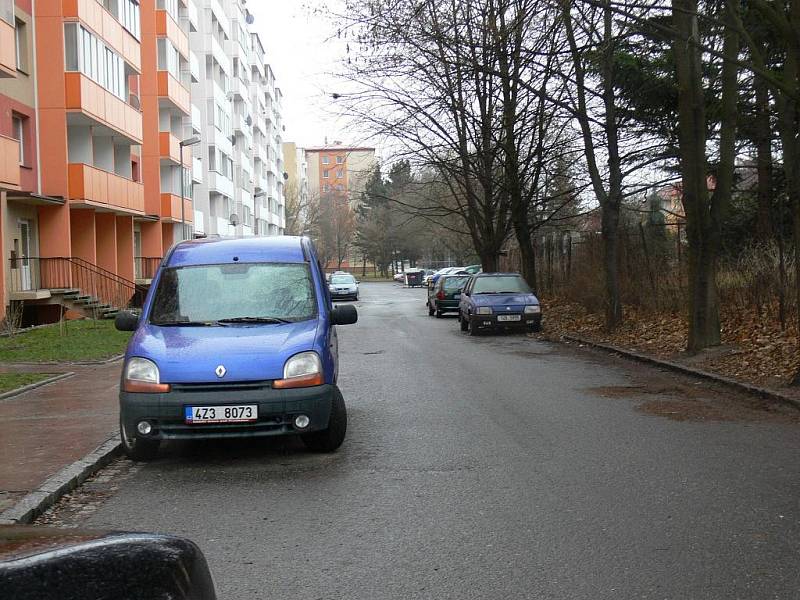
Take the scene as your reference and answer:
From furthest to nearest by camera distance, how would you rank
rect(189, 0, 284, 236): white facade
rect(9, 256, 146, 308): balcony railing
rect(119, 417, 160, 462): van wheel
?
rect(189, 0, 284, 236): white facade, rect(9, 256, 146, 308): balcony railing, rect(119, 417, 160, 462): van wheel

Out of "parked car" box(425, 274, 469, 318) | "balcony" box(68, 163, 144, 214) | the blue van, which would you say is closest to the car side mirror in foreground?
the blue van

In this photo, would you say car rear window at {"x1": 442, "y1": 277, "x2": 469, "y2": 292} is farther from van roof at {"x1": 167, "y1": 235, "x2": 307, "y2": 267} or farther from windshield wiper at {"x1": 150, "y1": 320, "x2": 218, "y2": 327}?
windshield wiper at {"x1": 150, "y1": 320, "x2": 218, "y2": 327}

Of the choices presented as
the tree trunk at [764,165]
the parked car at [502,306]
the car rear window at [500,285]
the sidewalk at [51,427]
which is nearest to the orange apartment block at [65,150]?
the sidewalk at [51,427]

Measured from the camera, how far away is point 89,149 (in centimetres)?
2997

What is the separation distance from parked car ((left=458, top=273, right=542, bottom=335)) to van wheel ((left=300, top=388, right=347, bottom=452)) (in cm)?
1538

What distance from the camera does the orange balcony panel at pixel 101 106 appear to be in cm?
2736

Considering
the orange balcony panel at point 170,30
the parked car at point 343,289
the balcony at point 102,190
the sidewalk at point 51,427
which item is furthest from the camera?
the parked car at point 343,289

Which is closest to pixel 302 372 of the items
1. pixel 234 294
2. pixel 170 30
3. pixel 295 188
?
pixel 234 294

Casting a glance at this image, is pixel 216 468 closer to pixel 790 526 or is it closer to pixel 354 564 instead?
pixel 354 564

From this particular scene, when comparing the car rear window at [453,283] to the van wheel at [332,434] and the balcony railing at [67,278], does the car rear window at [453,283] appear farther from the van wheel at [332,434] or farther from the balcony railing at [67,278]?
the van wheel at [332,434]

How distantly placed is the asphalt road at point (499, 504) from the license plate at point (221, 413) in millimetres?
461

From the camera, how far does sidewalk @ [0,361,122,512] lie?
7161 millimetres

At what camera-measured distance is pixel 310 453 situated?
8.10m

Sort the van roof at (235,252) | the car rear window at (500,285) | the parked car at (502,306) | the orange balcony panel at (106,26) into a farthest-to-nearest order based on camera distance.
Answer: the orange balcony panel at (106,26) → the car rear window at (500,285) → the parked car at (502,306) → the van roof at (235,252)
